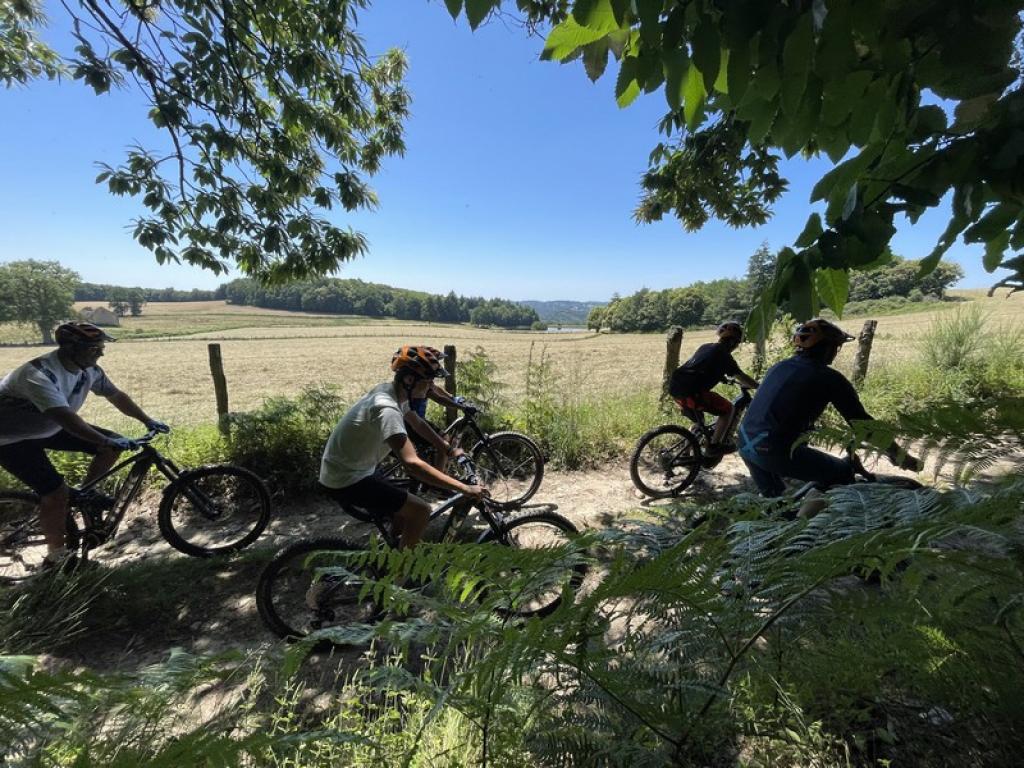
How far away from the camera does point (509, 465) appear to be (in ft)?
18.6

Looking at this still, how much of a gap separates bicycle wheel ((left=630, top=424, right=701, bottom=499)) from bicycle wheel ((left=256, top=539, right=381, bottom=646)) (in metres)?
3.47

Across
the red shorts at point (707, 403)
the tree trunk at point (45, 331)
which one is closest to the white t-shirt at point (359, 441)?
the red shorts at point (707, 403)

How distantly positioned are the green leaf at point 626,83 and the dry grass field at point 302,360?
5759mm

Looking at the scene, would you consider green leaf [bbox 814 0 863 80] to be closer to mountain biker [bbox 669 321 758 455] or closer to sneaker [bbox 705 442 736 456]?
mountain biker [bbox 669 321 758 455]

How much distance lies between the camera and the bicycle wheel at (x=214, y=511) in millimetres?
4059

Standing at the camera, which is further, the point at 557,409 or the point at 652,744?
the point at 557,409

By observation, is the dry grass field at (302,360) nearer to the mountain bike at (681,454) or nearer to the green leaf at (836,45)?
the mountain bike at (681,454)

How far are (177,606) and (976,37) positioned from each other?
4.99 metres

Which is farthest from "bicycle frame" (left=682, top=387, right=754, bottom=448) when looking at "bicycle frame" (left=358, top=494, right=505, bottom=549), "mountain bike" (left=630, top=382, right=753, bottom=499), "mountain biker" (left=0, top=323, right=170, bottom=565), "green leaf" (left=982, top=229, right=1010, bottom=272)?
"mountain biker" (left=0, top=323, right=170, bottom=565)

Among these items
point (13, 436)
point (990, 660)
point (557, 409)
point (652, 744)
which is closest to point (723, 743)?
point (652, 744)

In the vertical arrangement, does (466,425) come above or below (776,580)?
below

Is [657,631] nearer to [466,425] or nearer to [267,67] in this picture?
[466,425]

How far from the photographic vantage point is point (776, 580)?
121 centimetres

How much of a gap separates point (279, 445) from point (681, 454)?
503 centimetres
